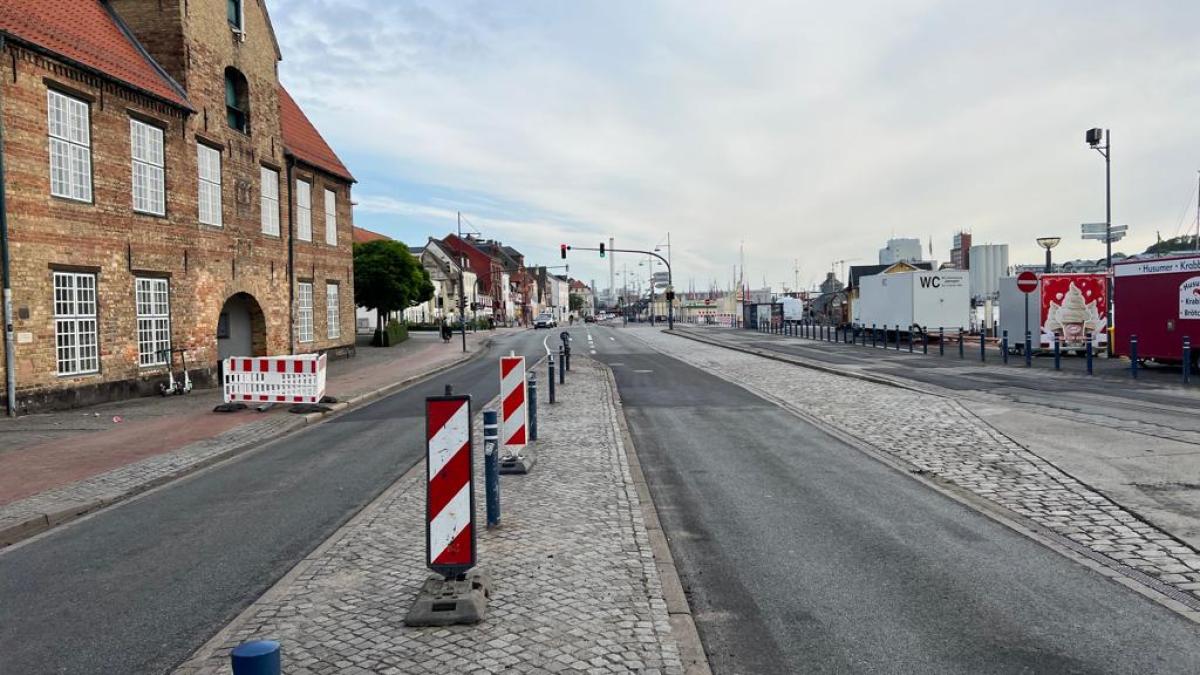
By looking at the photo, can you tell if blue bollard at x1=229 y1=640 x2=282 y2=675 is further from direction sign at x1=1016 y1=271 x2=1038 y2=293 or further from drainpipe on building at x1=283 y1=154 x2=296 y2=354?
drainpipe on building at x1=283 y1=154 x2=296 y2=354

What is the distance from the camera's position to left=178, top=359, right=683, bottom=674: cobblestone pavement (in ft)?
14.8

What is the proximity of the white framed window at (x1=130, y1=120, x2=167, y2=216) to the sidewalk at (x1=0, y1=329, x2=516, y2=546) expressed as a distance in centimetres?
494

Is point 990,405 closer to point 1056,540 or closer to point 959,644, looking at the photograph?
point 1056,540

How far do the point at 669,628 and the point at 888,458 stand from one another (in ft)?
22.0

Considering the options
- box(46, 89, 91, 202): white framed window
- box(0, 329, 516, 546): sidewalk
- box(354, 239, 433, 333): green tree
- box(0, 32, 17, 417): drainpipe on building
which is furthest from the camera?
box(354, 239, 433, 333): green tree

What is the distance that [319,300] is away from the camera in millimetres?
31438

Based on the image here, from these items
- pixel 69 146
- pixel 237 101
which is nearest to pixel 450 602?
pixel 69 146

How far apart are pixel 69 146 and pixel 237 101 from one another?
8.62m

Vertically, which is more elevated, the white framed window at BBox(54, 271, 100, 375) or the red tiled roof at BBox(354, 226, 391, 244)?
the red tiled roof at BBox(354, 226, 391, 244)

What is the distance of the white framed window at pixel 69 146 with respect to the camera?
16.9 meters

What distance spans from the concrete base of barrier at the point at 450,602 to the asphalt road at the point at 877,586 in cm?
144

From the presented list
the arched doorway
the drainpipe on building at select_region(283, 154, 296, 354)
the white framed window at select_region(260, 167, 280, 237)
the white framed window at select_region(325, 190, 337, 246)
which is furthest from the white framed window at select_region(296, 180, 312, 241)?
the arched doorway

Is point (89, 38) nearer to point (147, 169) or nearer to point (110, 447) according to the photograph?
point (147, 169)

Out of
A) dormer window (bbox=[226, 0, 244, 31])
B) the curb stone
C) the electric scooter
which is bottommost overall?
the curb stone
